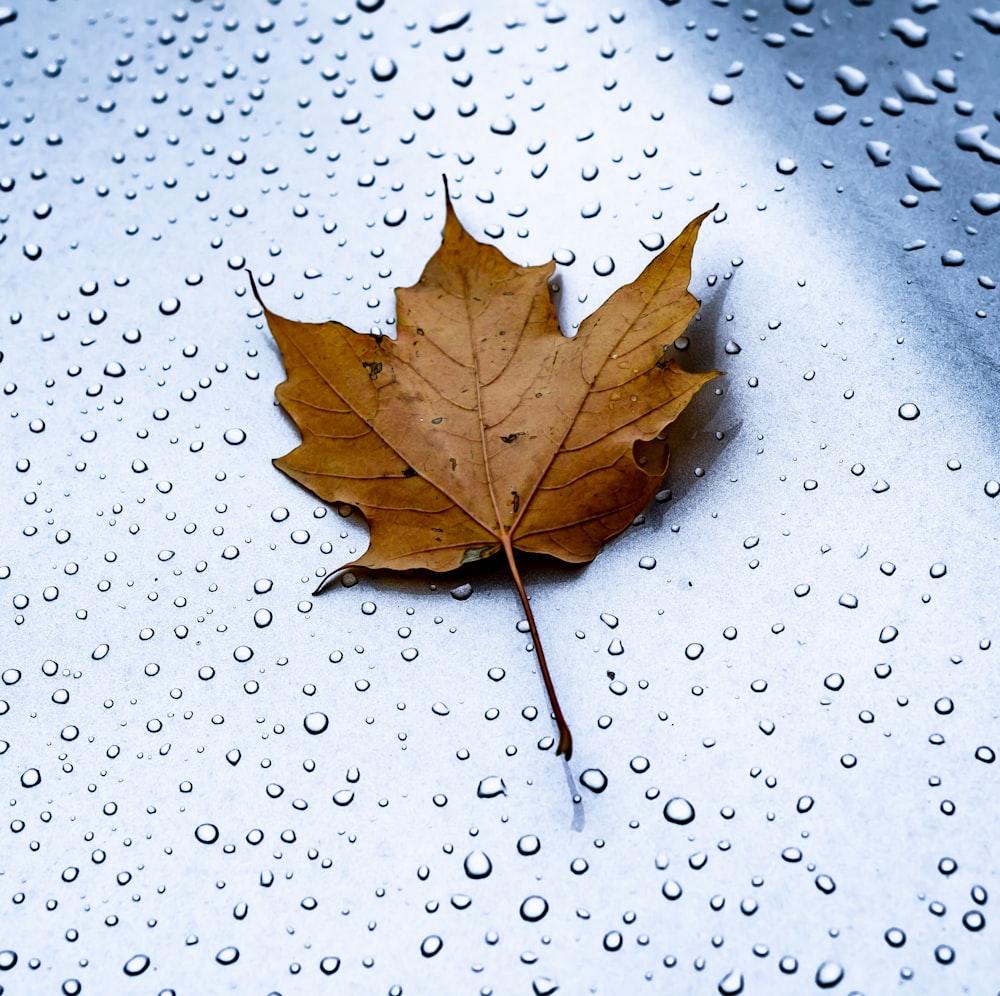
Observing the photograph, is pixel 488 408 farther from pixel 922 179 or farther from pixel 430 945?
pixel 922 179

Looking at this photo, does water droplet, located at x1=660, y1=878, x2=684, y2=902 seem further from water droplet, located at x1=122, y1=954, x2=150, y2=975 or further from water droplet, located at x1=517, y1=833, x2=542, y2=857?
water droplet, located at x1=122, y1=954, x2=150, y2=975

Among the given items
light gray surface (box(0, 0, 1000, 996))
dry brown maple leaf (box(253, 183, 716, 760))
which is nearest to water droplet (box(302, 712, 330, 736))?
light gray surface (box(0, 0, 1000, 996))

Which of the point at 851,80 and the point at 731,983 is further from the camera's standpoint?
the point at 851,80

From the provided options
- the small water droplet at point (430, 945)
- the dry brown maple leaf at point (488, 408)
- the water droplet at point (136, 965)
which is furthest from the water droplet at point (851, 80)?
the water droplet at point (136, 965)

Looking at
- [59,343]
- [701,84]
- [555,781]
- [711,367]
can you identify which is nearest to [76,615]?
[59,343]

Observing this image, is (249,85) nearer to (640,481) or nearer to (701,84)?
(701,84)

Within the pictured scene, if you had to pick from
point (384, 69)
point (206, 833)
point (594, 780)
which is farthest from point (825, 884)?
point (384, 69)
